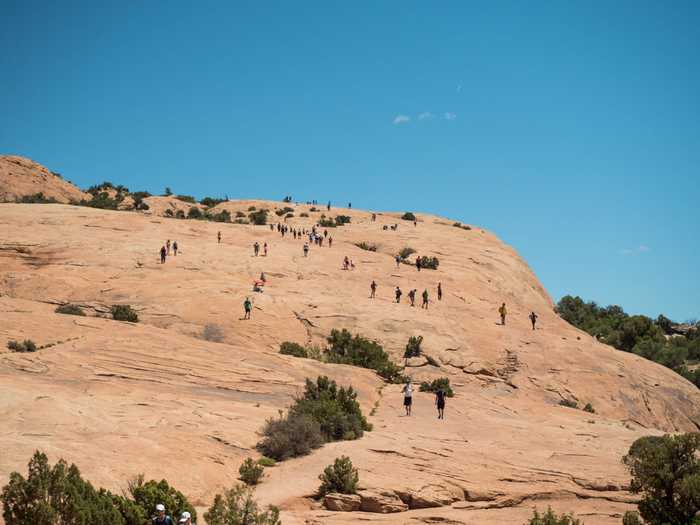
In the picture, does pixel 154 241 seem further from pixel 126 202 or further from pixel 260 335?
pixel 126 202

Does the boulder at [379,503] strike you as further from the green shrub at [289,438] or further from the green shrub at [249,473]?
the green shrub at [289,438]

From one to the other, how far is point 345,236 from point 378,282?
48.1ft

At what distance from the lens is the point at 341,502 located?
653 inches

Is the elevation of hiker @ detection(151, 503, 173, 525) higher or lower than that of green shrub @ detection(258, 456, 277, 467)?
lower

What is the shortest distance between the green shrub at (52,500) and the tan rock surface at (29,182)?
66.0 metres

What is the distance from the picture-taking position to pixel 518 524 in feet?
55.5

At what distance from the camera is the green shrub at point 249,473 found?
57.6 feet

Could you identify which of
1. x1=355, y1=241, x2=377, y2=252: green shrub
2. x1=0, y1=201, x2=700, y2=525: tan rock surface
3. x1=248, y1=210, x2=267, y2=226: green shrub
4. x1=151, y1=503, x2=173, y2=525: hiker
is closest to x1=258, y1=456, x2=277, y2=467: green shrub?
x1=0, y1=201, x2=700, y2=525: tan rock surface

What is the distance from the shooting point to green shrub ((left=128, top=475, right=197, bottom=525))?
13.8 meters

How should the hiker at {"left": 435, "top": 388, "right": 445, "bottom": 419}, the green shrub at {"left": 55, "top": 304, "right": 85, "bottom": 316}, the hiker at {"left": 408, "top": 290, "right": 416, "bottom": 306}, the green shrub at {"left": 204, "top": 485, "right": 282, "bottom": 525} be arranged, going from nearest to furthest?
the green shrub at {"left": 204, "top": 485, "right": 282, "bottom": 525}, the hiker at {"left": 435, "top": 388, "right": 445, "bottom": 419}, the green shrub at {"left": 55, "top": 304, "right": 85, "bottom": 316}, the hiker at {"left": 408, "top": 290, "right": 416, "bottom": 306}

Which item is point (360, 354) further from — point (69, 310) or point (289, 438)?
point (289, 438)

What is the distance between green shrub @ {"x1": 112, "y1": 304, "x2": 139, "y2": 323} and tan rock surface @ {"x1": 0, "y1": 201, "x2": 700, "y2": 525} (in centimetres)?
101

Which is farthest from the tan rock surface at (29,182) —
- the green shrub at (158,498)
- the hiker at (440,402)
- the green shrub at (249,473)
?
the green shrub at (158,498)

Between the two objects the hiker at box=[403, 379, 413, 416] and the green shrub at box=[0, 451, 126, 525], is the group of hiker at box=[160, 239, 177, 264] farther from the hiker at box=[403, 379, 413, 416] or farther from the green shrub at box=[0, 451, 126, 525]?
the green shrub at box=[0, 451, 126, 525]
